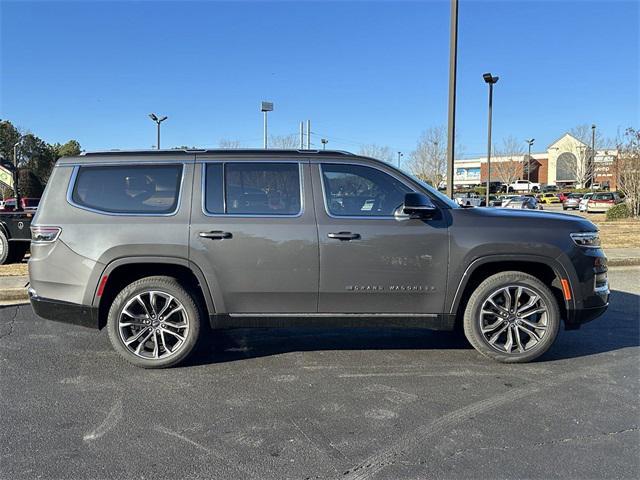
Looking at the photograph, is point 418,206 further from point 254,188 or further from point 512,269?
point 254,188

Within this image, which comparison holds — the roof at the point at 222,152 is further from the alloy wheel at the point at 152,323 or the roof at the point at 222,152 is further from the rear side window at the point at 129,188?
the alloy wheel at the point at 152,323

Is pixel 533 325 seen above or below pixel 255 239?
below

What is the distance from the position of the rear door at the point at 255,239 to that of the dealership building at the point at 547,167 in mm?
66545

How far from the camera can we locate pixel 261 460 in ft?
9.74

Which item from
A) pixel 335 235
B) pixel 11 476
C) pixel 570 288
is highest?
pixel 335 235

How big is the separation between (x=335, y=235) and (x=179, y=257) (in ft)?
4.52

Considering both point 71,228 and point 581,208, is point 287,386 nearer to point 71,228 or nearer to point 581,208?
point 71,228

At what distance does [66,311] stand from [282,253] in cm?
201

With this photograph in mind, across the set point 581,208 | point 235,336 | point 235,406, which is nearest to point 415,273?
point 235,406

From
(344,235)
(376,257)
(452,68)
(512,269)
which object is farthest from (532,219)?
(452,68)

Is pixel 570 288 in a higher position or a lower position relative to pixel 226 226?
lower

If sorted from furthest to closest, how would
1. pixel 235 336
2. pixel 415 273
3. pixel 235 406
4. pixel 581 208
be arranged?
pixel 581 208, pixel 235 336, pixel 415 273, pixel 235 406

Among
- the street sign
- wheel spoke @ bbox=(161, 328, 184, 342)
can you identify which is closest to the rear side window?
wheel spoke @ bbox=(161, 328, 184, 342)

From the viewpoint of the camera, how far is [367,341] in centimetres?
530
